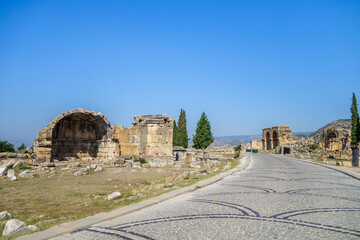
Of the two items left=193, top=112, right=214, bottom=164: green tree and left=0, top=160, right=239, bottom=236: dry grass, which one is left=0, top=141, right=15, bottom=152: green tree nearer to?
left=0, top=160, right=239, bottom=236: dry grass

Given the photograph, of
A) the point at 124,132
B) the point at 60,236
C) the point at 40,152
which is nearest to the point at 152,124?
the point at 124,132

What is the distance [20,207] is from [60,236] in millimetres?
4736

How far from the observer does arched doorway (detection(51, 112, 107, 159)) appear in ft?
73.9

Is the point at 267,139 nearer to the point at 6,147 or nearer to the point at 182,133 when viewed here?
the point at 182,133

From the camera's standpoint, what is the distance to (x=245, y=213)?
5.99 m

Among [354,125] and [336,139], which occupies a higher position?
[354,125]

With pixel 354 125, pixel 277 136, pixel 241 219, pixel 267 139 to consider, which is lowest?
pixel 241 219

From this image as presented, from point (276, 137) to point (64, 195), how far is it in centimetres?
5448

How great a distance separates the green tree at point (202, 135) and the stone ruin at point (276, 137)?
13.0m

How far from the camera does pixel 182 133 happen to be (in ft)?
174

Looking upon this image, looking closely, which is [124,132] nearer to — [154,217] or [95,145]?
[95,145]

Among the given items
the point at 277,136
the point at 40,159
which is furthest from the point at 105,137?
the point at 277,136

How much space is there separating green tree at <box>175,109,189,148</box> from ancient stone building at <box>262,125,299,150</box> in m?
19.2

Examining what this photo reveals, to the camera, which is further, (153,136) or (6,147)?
(6,147)
